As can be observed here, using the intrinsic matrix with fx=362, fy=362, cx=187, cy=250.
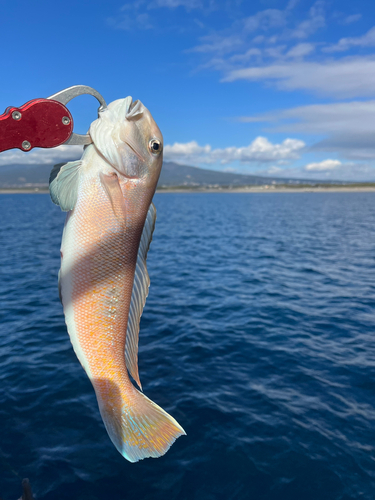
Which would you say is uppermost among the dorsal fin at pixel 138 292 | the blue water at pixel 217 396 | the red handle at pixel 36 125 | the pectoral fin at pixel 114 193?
the red handle at pixel 36 125

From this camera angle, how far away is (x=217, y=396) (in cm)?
952

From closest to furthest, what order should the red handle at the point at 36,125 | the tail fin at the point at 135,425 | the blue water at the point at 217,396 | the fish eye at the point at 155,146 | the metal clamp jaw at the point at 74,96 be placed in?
the red handle at the point at 36,125 → the metal clamp jaw at the point at 74,96 → the fish eye at the point at 155,146 → the tail fin at the point at 135,425 → the blue water at the point at 217,396

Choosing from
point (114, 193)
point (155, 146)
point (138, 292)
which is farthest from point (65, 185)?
point (138, 292)

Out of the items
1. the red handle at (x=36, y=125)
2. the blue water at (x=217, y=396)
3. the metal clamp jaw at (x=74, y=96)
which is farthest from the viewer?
the blue water at (x=217, y=396)

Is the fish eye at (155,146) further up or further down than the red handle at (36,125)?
further down

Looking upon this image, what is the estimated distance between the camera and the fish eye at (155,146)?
3164 millimetres

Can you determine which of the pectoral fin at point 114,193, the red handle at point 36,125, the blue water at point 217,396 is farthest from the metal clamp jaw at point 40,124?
the blue water at point 217,396

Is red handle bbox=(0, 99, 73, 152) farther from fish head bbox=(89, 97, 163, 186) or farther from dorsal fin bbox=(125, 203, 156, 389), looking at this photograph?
dorsal fin bbox=(125, 203, 156, 389)

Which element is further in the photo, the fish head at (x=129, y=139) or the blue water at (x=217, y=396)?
the blue water at (x=217, y=396)

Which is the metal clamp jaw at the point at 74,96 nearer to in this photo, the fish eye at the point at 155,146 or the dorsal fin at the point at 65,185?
the dorsal fin at the point at 65,185

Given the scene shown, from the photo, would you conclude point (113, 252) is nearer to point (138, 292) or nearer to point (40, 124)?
point (138, 292)

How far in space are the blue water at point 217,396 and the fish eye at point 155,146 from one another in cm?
626

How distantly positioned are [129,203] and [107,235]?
0.34 metres

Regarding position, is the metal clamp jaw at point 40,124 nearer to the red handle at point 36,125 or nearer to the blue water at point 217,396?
the red handle at point 36,125
